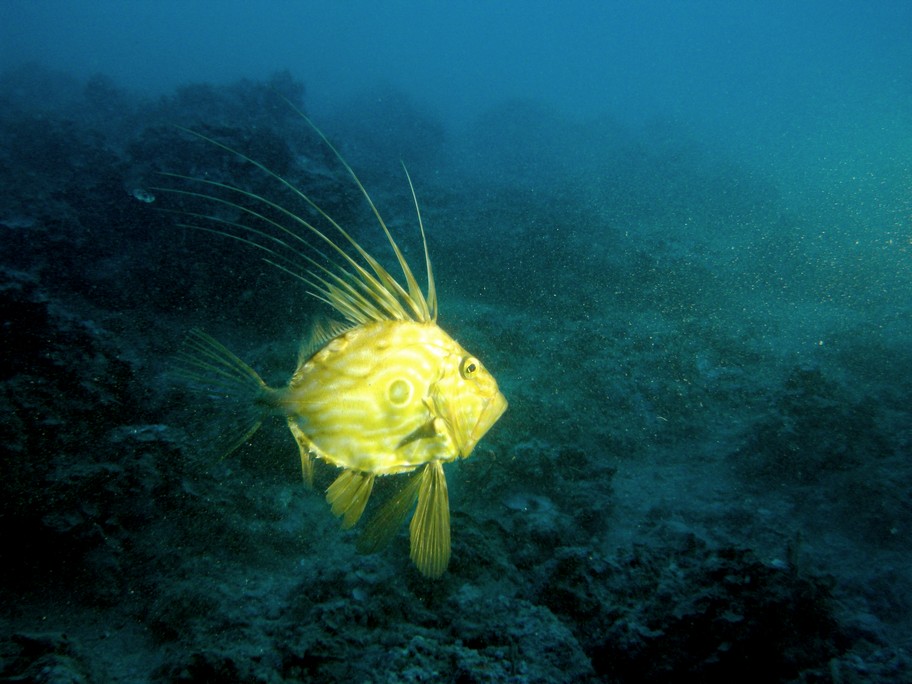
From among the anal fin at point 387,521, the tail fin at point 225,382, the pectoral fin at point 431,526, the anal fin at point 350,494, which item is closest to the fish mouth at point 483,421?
the pectoral fin at point 431,526

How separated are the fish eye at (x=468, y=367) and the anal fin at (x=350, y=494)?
62 centimetres

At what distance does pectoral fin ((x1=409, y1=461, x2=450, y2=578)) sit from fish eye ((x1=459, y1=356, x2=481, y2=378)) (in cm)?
42

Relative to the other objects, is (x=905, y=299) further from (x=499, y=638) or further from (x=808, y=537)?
(x=499, y=638)

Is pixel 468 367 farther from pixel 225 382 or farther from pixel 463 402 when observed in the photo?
pixel 225 382

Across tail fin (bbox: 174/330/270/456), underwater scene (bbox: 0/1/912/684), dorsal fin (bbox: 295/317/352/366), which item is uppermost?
dorsal fin (bbox: 295/317/352/366)

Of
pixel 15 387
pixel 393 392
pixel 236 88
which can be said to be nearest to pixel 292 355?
pixel 15 387

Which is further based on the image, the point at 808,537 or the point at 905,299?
the point at 905,299

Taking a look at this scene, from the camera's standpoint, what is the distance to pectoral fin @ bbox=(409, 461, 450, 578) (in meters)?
1.75

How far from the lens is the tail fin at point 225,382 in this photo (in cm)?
187

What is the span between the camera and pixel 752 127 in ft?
146

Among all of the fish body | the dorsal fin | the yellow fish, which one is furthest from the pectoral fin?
the dorsal fin

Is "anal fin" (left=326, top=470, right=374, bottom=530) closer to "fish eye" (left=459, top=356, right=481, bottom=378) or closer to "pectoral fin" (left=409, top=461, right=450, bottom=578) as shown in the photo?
"pectoral fin" (left=409, top=461, right=450, bottom=578)

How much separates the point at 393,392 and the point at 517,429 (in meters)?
3.93

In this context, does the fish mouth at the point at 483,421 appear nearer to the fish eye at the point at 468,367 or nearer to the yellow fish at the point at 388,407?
the yellow fish at the point at 388,407
